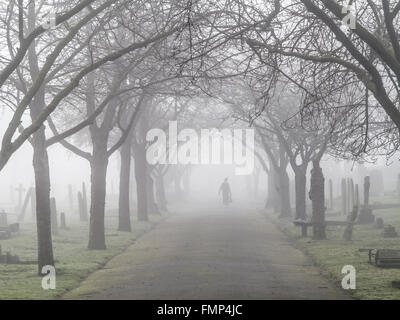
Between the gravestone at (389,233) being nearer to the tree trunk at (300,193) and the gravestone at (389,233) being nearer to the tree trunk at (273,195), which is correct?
the tree trunk at (300,193)

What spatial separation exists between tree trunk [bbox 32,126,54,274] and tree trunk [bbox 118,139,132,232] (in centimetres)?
1302

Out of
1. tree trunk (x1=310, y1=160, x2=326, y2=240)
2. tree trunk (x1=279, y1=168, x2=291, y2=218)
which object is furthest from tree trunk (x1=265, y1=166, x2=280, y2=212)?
tree trunk (x1=310, y1=160, x2=326, y2=240)

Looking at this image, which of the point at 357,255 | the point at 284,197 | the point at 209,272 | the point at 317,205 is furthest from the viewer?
the point at 284,197

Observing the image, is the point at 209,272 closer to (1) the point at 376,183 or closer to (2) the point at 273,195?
(2) the point at 273,195

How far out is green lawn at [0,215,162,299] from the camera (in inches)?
568

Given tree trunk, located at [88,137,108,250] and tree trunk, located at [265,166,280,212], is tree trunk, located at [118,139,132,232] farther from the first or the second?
tree trunk, located at [265,166,280,212]

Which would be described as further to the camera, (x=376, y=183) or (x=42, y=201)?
(x=376, y=183)

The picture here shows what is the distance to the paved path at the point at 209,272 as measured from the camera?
13320mm

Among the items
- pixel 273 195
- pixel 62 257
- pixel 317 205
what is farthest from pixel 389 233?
pixel 273 195

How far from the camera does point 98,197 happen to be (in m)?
23.9

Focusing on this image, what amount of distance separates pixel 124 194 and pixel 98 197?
25.1ft
